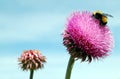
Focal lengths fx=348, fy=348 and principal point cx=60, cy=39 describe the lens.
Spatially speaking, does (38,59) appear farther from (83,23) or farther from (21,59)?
(83,23)

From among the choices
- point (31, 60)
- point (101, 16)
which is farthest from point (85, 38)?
point (31, 60)

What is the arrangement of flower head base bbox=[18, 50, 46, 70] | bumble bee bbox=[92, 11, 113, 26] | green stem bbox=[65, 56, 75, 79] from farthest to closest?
flower head base bbox=[18, 50, 46, 70] → bumble bee bbox=[92, 11, 113, 26] → green stem bbox=[65, 56, 75, 79]

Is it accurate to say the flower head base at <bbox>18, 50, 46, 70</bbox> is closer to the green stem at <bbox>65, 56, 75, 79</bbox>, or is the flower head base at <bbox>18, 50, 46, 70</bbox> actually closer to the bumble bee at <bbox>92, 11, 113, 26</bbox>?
the bumble bee at <bbox>92, 11, 113, 26</bbox>

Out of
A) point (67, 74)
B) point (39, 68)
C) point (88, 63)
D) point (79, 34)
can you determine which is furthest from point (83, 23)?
point (39, 68)

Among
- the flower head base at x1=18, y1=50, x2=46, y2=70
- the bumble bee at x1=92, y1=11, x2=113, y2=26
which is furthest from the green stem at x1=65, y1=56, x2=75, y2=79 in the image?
the flower head base at x1=18, y1=50, x2=46, y2=70

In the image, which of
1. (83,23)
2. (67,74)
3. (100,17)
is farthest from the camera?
(100,17)

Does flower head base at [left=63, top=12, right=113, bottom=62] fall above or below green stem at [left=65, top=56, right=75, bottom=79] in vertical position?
above
